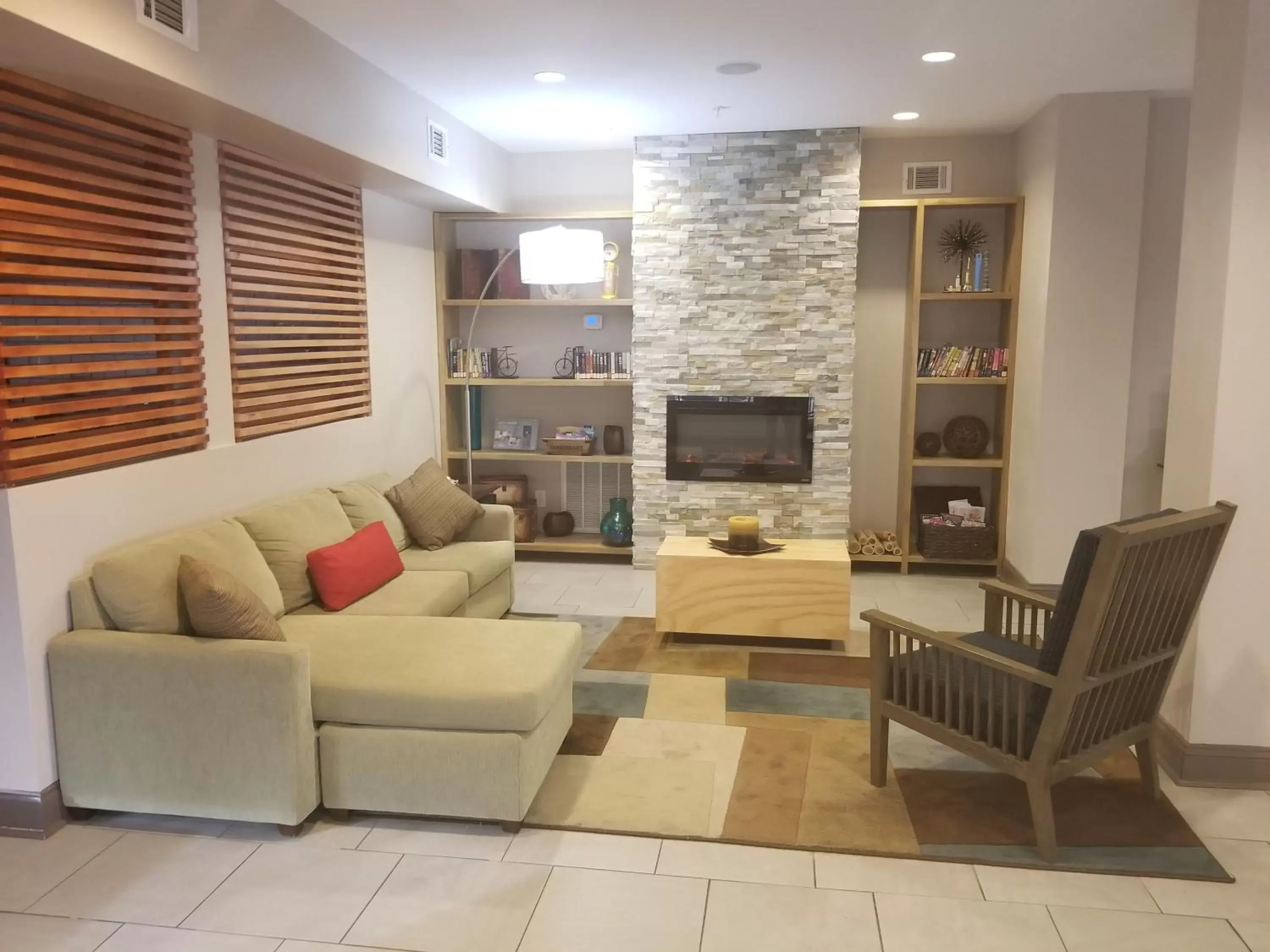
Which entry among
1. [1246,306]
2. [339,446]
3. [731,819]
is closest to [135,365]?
[339,446]

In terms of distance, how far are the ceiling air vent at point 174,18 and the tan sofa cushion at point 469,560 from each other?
2.32m

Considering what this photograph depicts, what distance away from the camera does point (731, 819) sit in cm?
300

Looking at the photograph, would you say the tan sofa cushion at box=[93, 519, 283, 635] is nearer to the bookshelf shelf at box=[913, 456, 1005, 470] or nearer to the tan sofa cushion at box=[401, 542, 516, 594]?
the tan sofa cushion at box=[401, 542, 516, 594]

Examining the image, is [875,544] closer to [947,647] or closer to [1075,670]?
[947,647]

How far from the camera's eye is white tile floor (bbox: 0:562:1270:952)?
7.95 ft

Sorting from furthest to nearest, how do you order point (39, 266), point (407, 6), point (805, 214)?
1. point (805, 214)
2. point (407, 6)
3. point (39, 266)

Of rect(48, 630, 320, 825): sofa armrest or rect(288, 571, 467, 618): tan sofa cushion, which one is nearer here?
rect(48, 630, 320, 825): sofa armrest

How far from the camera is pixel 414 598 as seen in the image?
3924 millimetres

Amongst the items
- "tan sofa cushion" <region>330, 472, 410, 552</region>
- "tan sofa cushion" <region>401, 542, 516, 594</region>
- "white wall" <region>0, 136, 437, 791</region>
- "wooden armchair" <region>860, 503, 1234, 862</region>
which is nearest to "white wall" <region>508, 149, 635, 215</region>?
"white wall" <region>0, 136, 437, 791</region>

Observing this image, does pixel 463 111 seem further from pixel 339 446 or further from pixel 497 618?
pixel 497 618

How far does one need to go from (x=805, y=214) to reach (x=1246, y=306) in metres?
2.93

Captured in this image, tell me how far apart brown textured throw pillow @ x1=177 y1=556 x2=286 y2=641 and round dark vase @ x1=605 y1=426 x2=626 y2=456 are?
350cm

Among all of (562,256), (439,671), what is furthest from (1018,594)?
(562,256)

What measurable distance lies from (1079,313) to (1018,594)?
2.35 metres
